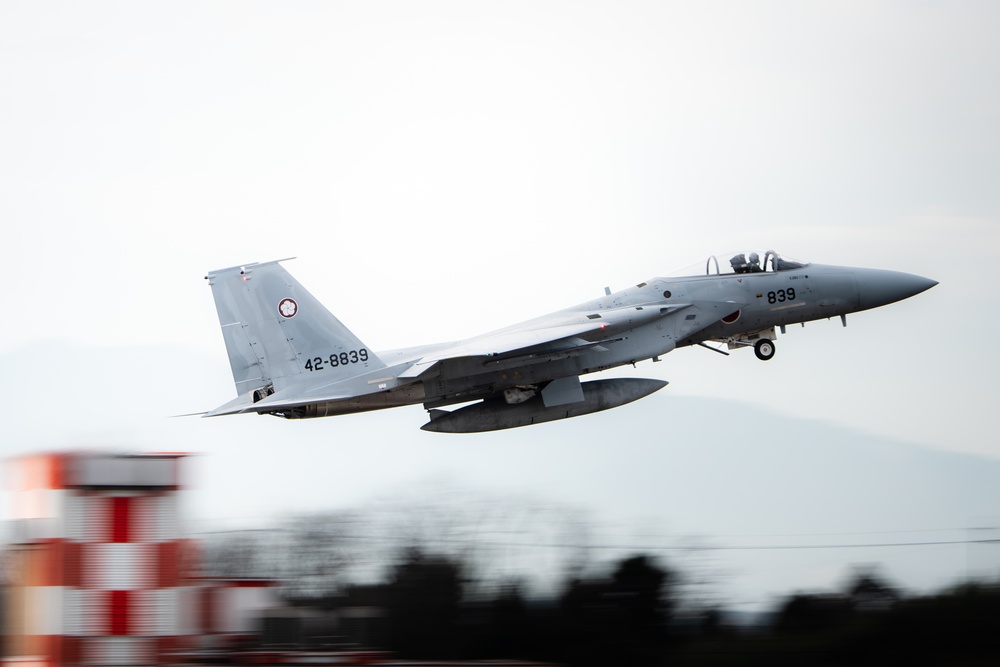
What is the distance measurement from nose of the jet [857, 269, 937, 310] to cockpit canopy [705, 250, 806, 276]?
4.74ft

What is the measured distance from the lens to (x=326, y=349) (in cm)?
2169

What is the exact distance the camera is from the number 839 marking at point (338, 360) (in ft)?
70.8

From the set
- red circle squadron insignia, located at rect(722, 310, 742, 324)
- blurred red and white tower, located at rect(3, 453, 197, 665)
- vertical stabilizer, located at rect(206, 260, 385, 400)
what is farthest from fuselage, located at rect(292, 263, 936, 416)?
blurred red and white tower, located at rect(3, 453, 197, 665)

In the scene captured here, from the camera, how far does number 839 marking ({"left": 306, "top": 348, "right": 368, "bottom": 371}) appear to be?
70.8ft

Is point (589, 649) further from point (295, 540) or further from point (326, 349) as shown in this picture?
point (326, 349)

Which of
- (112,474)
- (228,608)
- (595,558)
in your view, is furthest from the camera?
(595,558)

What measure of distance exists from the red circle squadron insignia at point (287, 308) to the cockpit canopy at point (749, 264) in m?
8.32

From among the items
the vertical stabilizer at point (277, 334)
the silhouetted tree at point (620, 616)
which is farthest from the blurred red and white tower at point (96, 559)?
the vertical stabilizer at point (277, 334)

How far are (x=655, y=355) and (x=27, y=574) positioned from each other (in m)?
15.0

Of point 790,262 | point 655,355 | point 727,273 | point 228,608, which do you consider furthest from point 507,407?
point 228,608

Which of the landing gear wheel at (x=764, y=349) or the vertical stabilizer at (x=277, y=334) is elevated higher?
the vertical stabilizer at (x=277, y=334)

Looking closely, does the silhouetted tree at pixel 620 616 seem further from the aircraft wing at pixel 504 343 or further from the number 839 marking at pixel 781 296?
the number 839 marking at pixel 781 296

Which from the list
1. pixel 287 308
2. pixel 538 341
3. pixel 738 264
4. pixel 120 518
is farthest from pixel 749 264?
pixel 120 518

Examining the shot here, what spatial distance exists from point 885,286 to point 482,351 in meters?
9.10
